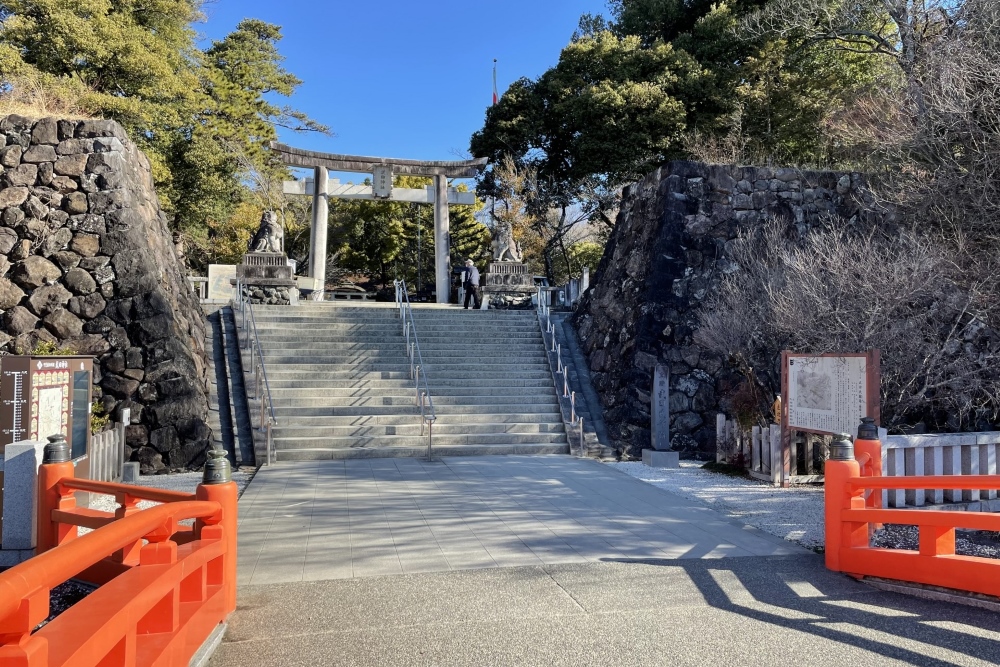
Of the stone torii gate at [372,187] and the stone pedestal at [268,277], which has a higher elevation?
the stone torii gate at [372,187]

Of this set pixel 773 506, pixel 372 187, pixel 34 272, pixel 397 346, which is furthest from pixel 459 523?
pixel 372 187

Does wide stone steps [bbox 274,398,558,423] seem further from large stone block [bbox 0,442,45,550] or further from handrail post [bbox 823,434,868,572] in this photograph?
handrail post [bbox 823,434,868,572]

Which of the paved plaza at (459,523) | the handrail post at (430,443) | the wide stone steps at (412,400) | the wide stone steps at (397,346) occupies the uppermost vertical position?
the wide stone steps at (397,346)

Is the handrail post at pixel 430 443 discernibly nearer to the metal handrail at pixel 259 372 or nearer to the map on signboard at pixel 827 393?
the metal handrail at pixel 259 372

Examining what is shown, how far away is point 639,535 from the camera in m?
5.94

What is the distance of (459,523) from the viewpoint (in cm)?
639

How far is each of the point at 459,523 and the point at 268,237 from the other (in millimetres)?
11632

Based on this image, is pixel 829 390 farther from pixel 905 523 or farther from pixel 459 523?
pixel 459 523

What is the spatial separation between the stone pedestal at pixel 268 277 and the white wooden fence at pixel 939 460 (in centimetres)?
1258

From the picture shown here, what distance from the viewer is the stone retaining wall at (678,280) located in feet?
38.2

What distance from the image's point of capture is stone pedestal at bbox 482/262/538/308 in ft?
57.1

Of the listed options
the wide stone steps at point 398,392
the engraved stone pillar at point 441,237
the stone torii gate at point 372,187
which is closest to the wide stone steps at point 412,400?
the wide stone steps at point 398,392

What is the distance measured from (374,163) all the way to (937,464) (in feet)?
59.0

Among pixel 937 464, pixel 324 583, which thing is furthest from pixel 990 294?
pixel 324 583
